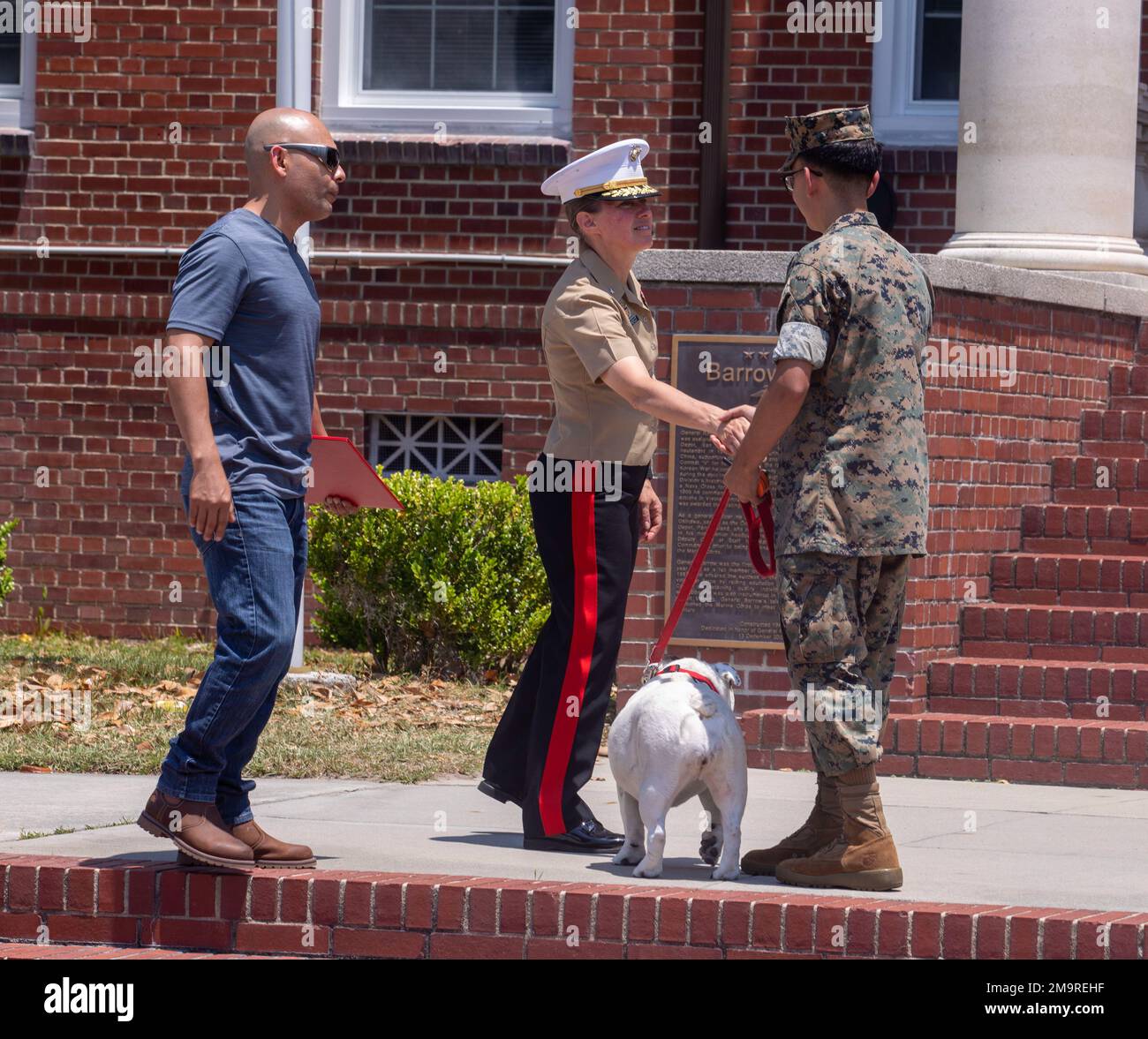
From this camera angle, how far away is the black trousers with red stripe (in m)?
5.76

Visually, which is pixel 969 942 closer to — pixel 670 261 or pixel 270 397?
pixel 270 397

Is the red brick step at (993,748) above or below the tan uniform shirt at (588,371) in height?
below

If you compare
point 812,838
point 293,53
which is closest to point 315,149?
point 812,838

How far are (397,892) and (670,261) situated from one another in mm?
3824

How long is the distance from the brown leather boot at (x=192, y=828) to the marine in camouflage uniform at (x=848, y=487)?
4.89 ft

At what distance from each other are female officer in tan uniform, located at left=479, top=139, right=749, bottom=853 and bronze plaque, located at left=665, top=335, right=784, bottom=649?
7.63ft

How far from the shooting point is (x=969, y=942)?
4.84m

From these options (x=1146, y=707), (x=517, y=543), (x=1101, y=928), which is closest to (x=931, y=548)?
(x=1146, y=707)

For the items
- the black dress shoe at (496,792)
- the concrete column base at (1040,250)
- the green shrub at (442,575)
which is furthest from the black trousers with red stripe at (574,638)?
the concrete column base at (1040,250)

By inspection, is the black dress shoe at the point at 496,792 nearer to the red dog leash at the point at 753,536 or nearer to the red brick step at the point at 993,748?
the red dog leash at the point at 753,536

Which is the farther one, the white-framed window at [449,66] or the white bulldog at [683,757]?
the white-framed window at [449,66]

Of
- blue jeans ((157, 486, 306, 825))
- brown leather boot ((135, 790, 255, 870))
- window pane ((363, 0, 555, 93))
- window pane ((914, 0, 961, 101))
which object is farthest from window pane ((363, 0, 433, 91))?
brown leather boot ((135, 790, 255, 870))

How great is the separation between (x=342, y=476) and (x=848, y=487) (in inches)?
54.5

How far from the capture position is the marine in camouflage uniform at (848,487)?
5141 mm
